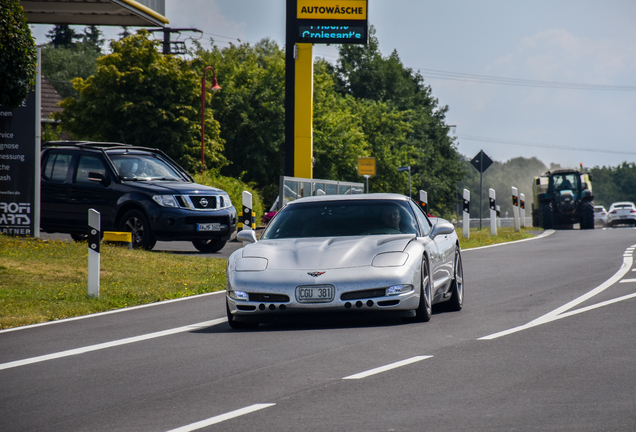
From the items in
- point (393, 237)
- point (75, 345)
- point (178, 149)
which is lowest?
point (75, 345)

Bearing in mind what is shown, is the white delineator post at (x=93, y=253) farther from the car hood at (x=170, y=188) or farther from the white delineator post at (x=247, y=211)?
the car hood at (x=170, y=188)

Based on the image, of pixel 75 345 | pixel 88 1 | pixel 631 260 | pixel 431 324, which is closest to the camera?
pixel 75 345

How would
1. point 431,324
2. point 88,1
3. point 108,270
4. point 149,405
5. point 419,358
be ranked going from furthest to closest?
point 88,1
point 108,270
point 431,324
point 419,358
point 149,405

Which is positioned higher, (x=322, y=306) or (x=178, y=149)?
(x=178, y=149)

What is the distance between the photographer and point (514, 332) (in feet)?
27.5

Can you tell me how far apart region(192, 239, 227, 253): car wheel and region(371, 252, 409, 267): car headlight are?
11.2 meters

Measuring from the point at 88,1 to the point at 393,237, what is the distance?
14.5 m

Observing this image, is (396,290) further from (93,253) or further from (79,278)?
(79,278)

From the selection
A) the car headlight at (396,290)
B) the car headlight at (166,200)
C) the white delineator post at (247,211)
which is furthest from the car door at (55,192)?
the car headlight at (396,290)

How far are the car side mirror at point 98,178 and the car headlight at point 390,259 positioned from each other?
10.6 meters

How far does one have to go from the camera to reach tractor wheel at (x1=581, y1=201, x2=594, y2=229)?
39.5 metres

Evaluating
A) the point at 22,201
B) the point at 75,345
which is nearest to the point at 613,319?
the point at 75,345

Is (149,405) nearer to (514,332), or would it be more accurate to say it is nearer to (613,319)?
(514,332)

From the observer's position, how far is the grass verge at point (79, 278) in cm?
1112
